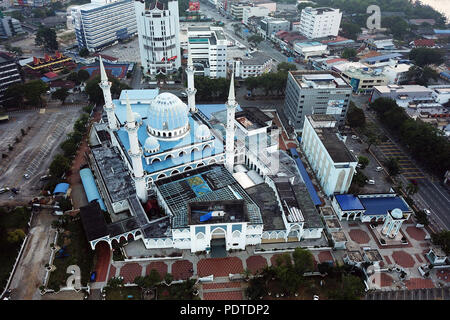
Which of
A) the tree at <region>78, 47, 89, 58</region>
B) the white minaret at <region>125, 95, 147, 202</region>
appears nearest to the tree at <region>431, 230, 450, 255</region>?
the white minaret at <region>125, 95, 147, 202</region>

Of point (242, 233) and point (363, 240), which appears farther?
point (363, 240)

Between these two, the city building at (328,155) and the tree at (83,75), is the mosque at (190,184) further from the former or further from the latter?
the tree at (83,75)

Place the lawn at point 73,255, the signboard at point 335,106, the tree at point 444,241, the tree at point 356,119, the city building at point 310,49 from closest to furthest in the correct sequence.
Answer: the lawn at point 73,255 → the tree at point 444,241 → the signboard at point 335,106 → the tree at point 356,119 → the city building at point 310,49

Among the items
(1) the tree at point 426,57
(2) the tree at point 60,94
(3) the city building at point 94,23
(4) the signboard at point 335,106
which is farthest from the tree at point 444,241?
(3) the city building at point 94,23

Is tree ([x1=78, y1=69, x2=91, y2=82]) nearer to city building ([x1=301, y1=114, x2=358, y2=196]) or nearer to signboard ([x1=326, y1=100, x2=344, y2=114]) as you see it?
city building ([x1=301, y1=114, x2=358, y2=196])

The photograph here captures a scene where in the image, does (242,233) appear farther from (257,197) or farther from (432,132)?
(432,132)

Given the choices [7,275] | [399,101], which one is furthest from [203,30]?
A: [7,275]
